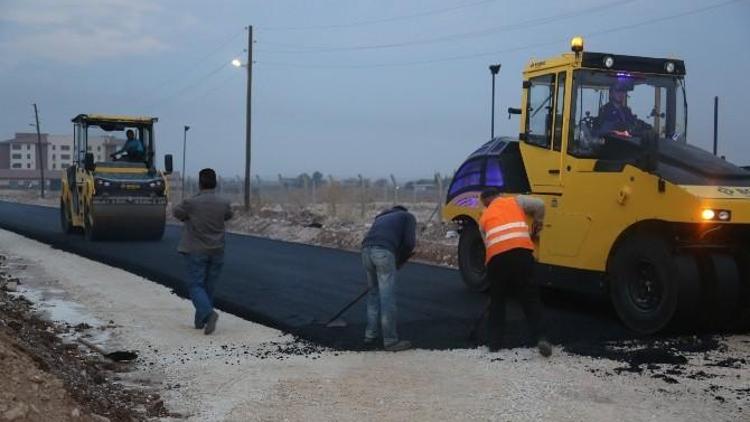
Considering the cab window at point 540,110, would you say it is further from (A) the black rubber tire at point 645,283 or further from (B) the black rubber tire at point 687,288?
(B) the black rubber tire at point 687,288

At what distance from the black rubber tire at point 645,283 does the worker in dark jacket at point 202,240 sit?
13.3 ft

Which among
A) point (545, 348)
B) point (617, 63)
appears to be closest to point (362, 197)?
point (617, 63)

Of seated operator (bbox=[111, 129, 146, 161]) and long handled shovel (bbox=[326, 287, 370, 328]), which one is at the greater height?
seated operator (bbox=[111, 129, 146, 161])

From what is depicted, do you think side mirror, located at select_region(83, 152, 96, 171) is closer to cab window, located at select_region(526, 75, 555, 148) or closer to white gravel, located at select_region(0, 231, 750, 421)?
white gravel, located at select_region(0, 231, 750, 421)

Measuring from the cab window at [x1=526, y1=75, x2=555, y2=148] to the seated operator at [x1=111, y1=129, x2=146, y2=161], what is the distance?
454 inches

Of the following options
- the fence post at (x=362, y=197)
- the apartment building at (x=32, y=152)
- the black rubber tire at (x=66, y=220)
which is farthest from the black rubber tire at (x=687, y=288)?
the apartment building at (x=32, y=152)

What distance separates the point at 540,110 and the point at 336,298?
335 cm

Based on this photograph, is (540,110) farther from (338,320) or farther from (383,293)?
(338,320)

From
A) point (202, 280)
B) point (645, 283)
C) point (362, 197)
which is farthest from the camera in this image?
point (362, 197)

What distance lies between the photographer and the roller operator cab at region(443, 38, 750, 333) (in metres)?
7.21

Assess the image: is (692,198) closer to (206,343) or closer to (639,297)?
(639,297)

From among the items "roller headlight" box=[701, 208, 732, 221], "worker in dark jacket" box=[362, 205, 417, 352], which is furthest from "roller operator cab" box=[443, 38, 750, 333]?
"worker in dark jacket" box=[362, 205, 417, 352]

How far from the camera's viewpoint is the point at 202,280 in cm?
813

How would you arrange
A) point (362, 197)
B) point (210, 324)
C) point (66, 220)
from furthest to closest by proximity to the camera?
point (362, 197)
point (66, 220)
point (210, 324)
